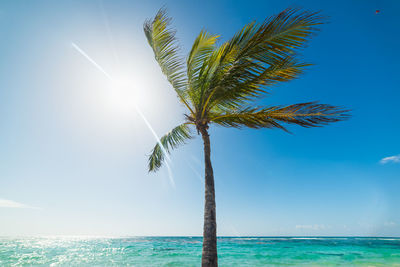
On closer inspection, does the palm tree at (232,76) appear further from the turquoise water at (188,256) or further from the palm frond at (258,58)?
the turquoise water at (188,256)

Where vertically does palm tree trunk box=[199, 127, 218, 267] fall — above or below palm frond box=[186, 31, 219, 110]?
below

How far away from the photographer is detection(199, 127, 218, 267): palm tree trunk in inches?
180

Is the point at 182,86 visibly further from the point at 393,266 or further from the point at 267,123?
the point at 393,266

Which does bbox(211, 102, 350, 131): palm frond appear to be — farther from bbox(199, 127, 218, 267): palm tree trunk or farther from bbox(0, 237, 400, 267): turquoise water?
bbox(0, 237, 400, 267): turquoise water

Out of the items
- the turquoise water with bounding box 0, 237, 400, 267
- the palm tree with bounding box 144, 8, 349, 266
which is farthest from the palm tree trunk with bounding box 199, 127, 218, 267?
the turquoise water with bounding box 0, 237, 400, 267

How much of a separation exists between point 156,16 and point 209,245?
593 cm

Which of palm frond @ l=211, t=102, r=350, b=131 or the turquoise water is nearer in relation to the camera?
palm frond @ l=211, t=102, r=350, b=131

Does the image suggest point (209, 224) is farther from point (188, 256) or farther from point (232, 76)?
point (188, 256)

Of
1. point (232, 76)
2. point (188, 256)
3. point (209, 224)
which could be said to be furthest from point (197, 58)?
point (188, 256)

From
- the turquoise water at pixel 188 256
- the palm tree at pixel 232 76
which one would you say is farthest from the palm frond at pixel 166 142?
the turquoise water at pixel 188 256

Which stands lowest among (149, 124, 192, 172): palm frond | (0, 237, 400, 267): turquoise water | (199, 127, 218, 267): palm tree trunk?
(0, 237, 400, 267): turquoise water

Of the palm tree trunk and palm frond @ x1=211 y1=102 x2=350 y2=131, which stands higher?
palm frond @ x1=211 y1=102 x2=350 y2=131

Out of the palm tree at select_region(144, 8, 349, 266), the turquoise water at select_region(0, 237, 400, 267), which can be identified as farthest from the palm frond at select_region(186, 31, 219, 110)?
the turquoise water at select_region(0, 237, 400, 267)

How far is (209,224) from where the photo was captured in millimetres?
4855
